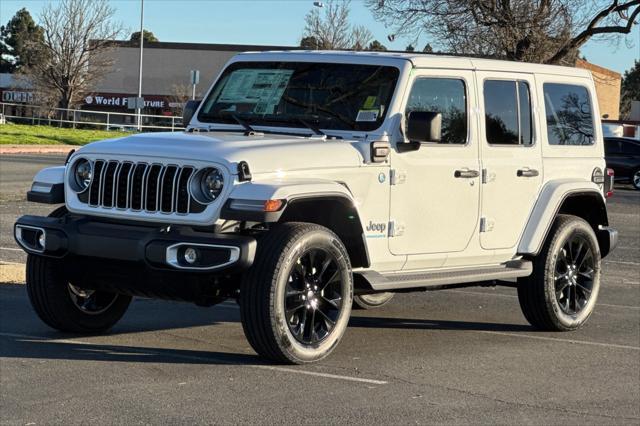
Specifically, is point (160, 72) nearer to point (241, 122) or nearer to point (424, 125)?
point (241, 122)

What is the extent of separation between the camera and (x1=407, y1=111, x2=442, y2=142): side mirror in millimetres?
7852

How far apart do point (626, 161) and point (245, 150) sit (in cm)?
2775

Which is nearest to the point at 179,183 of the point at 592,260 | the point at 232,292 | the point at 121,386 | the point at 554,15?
the point at 232,292

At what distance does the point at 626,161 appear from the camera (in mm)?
33312

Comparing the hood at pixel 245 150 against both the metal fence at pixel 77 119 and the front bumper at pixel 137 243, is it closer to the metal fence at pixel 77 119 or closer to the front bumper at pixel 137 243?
the front bumper at pixel 137 243

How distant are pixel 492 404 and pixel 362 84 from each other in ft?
8.91

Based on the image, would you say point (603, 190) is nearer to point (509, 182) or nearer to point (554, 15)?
point (509, 182)

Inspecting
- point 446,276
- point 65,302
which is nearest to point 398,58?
Result: point 446,276

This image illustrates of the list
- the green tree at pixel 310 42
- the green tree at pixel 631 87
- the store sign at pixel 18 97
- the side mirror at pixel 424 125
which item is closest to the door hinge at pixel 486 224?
the side mirror at pixel 424 125

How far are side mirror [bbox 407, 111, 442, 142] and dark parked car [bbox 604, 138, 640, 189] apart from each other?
26.1 meters

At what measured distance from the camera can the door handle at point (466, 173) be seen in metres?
8.38

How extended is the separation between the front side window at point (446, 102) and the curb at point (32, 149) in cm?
2835

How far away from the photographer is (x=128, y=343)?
792cm

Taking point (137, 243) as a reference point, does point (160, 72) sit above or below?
above
